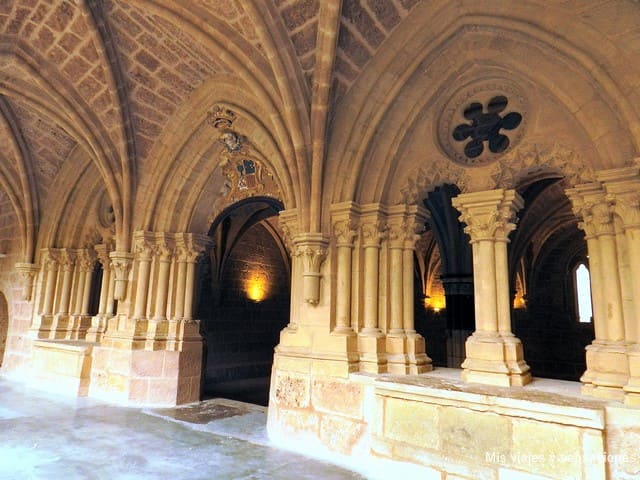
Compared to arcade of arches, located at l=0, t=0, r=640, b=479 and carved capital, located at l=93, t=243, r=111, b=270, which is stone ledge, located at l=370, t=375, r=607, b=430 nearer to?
arcade of arches, located at l=0, t=0, r=640, b=479

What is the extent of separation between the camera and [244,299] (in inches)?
428

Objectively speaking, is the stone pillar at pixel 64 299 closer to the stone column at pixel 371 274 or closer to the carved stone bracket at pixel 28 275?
the carved stone bracket at pixel 28 275

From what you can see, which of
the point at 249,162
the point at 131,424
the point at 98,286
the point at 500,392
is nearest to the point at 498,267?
the point at 500,392

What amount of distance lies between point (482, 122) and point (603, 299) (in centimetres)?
206

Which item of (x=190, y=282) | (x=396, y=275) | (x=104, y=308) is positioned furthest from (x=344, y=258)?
(x=104, y=308)

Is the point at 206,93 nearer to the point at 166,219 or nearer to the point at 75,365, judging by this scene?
the point at 166,219

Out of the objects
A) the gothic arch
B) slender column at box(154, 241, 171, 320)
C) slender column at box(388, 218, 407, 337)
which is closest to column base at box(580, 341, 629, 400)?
the gothic arch

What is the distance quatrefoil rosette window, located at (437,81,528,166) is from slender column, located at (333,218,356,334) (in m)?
1.33

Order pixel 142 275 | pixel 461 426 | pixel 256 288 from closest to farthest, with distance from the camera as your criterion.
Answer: pixel 461 426 < pixel 142 275 < pixel 256 288

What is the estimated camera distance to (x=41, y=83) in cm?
627

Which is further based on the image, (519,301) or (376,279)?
(519,301)

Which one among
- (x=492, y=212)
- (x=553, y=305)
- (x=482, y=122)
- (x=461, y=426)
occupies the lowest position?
(x=461, y=426)

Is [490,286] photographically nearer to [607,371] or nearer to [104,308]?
[607,371]

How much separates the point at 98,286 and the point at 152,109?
4166 millimetres
